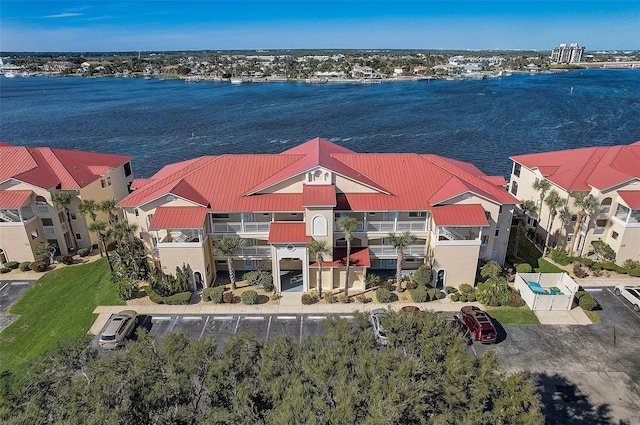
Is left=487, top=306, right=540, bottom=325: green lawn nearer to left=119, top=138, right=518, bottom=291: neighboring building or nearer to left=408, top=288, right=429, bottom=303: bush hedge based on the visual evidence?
left=119, top=138, right=518, bottom=291: neighboring building

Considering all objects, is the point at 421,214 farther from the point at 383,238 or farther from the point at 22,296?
the point at 22,296

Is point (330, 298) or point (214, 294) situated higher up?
point (214, 294)

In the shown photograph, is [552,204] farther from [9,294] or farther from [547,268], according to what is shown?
[9,294]

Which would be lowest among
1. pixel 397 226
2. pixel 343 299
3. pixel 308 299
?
pixel 343 299

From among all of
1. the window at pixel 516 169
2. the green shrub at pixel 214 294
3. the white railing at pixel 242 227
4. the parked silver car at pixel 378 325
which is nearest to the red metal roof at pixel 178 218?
the white railing at pixel 242 227

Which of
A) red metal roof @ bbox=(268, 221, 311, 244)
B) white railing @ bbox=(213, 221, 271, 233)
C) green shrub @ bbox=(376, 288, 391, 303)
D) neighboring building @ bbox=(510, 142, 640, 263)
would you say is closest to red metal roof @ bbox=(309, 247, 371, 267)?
green shrub @ bbox=(376, 288, 391, 303)

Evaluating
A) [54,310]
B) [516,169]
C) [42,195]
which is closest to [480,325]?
[516,169]

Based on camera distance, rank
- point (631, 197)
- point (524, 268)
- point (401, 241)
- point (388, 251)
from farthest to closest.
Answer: point (631, 197)
point (524, 268)
point (388, 251)
point (401, 241)
